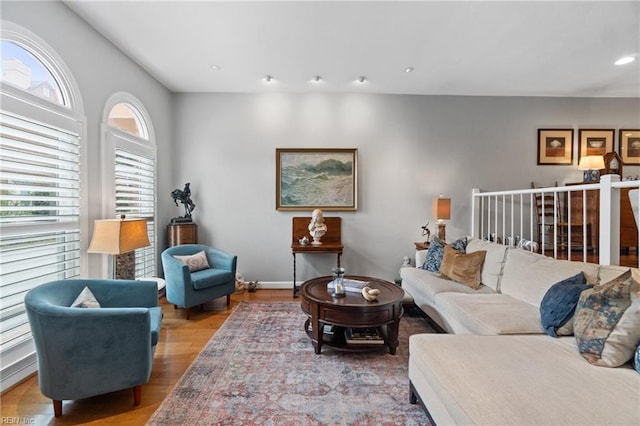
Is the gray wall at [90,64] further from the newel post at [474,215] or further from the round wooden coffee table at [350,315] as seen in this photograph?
the newel post at [474,215]

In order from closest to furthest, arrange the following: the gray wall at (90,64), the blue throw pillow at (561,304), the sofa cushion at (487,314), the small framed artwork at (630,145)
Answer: the blue throw pillow at (561,304) < the sofa cushion at (487,314) < the gray wall at (90,64) < the small framed artwork at (630,145)

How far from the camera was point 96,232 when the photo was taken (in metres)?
2.47

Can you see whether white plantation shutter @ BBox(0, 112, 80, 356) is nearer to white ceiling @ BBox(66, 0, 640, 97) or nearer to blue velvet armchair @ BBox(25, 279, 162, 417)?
blue velvet armchair @ BBox(25, 279, 162, 417)

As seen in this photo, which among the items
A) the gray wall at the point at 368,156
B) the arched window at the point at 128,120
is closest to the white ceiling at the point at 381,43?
the gray wall at the point at 368,156

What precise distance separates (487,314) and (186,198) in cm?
392

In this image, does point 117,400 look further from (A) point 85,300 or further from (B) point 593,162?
(B) point 593,162

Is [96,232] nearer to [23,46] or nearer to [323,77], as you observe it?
[23,46]

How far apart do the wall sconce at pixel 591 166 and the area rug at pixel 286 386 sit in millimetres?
3546

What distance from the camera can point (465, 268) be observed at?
2939mm

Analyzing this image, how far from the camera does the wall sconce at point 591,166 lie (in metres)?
3.84

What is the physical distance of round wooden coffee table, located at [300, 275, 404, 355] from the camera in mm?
2277

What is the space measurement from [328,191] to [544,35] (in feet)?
9.82

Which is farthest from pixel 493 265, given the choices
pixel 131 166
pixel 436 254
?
pixel 131 166

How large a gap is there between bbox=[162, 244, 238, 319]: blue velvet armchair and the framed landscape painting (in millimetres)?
1216
